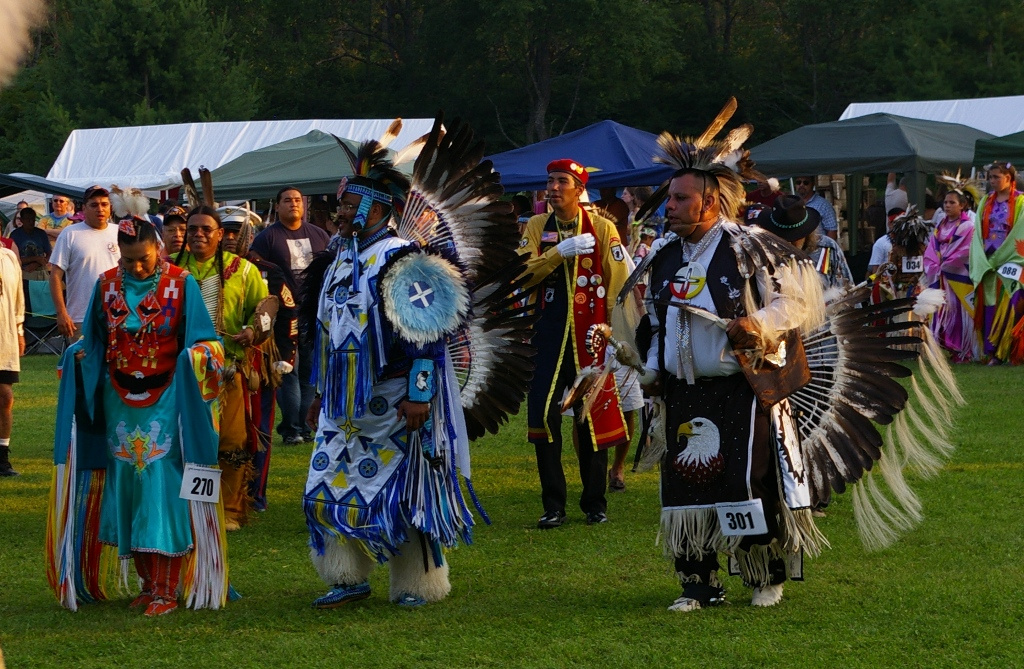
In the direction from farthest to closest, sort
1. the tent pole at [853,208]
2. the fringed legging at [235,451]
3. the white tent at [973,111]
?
the white tent at [973,111] < the tent pole at [853,208] < the fringed legging at [235,451]

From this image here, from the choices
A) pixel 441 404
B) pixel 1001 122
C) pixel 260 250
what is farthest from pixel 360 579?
pixel 1001 122

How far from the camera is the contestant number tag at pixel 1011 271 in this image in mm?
12141

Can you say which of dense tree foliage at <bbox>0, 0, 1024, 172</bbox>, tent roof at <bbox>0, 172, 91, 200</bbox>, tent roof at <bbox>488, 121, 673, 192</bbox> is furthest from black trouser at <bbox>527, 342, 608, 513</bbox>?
dense tree foliage at <bbox>0, 0, 1024, 172</bbox>

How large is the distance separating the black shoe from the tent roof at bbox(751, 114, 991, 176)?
10.2 metres

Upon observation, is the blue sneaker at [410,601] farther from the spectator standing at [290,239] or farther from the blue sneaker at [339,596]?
the spectator standing at [290,239]

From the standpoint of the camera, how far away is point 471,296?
4.90m

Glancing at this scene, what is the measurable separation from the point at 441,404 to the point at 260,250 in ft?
11.1

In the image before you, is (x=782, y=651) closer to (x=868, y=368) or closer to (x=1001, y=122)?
(x=868, y=368)

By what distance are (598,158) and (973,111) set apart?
9.14m

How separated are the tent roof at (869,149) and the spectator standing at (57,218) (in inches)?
343

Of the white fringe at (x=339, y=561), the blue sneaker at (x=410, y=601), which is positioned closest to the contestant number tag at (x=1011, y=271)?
the blue sneaker at (x=410, y=601)

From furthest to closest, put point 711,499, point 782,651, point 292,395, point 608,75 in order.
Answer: point 608,75, point 292,395, point 711,499, point 782,651

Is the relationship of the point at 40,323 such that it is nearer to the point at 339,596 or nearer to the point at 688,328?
the point at 339,596

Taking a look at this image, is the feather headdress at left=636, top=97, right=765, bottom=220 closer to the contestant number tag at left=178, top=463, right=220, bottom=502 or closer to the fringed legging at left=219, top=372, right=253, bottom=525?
the contestant number tag at left=178, top=463, right=220, bottom=502
